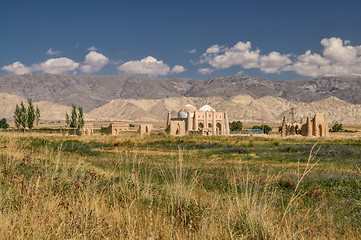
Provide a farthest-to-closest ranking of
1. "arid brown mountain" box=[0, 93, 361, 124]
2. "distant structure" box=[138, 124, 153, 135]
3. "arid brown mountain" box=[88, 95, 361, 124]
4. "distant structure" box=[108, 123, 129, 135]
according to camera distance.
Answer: "arid brown mountain" box=[0, 93, 361, 124] < "arid brown mountain" box=[88, 95, 361, 124] < "distant structure" box=[108, 123, 129, 135] < "distant structure" box=[138, 124, 153, 135]

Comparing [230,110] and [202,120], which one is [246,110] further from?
[202,120]

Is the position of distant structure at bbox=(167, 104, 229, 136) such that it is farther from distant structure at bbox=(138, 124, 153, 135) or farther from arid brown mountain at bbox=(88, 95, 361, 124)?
arid brown mountain at bbox=(88, 95, 361, 124)

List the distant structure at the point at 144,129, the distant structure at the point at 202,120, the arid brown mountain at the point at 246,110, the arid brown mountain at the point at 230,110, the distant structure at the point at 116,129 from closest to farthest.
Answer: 1. the distant structure at the point at 144,129
2. the distant structure at the point at 116,129
3. the distant structure at the point at 202,120
4. the arid brown mountain at the point at 246,110
5. the arid brown mountain at the point at 230,110

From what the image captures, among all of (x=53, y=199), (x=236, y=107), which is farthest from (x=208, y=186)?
(x=236, y=107)

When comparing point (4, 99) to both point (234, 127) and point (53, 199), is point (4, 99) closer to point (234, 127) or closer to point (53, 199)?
point (234, 127)

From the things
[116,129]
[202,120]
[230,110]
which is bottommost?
[116,129]

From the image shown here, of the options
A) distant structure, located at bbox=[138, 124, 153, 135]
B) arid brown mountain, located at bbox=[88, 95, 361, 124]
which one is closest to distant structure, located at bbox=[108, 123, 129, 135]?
distant structure, located at bbox=[138, 124, 153, 135]

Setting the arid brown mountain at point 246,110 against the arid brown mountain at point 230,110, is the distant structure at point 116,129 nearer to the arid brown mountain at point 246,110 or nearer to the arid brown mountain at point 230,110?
the arid brown mountain at point 230,110

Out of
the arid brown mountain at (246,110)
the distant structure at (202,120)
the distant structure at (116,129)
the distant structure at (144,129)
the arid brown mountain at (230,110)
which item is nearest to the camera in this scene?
the distant structure at (144,129)

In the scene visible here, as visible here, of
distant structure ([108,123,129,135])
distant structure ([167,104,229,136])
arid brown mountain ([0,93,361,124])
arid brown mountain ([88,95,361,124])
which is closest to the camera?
distant structure ([108,123,129,135])

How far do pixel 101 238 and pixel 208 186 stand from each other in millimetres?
4666

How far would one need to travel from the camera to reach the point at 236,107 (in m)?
122

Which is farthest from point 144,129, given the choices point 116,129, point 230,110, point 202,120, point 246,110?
point 246,110

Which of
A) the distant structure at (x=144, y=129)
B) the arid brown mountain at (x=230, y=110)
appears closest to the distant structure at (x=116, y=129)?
the distant structure at (x=144, y=129)
